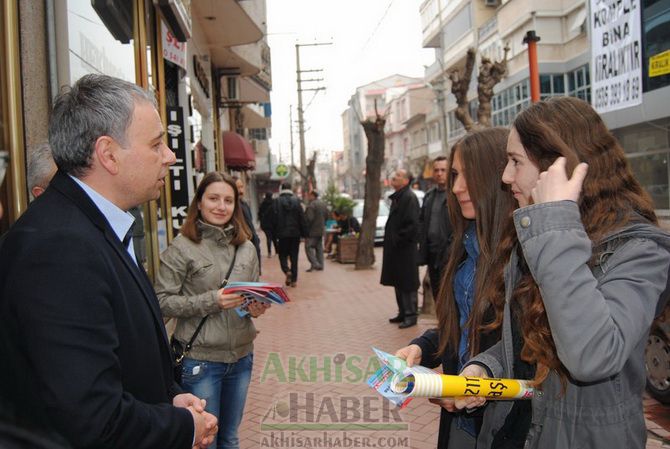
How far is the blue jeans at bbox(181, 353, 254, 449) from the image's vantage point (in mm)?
3221

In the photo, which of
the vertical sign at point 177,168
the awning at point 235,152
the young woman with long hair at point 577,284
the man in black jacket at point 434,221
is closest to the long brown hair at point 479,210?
the young woman with long hair at point 577,284

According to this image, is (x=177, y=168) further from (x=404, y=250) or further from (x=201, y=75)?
(x=201, y=75)

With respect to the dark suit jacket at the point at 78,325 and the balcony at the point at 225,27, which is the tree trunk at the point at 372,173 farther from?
the dark suit jacket at the point at 78,325

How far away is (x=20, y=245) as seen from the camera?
1521 millimetres

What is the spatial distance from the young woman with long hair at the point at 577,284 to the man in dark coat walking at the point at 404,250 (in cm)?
629

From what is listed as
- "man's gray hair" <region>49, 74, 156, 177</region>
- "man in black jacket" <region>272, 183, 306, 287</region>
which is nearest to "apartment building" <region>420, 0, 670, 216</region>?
"man in black jacket" <region>272, 183, 306, 287</region>

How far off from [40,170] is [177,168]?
5.08 metres

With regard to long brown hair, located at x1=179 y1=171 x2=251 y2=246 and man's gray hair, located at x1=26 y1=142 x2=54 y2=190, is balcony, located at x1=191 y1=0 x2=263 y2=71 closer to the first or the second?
long brown hair, located at x1=179 y1=171 x2=251 y2=246

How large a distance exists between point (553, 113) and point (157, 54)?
6939 mm

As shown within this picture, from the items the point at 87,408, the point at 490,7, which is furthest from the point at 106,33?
the point at 490,7

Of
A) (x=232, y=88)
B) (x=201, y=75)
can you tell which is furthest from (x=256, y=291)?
(x=232, y=88)

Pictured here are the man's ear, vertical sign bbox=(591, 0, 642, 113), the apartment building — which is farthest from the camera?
the apartment building

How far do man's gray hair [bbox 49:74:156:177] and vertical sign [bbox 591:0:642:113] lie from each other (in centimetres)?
608

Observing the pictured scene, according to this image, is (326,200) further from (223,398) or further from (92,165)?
(92,165)
